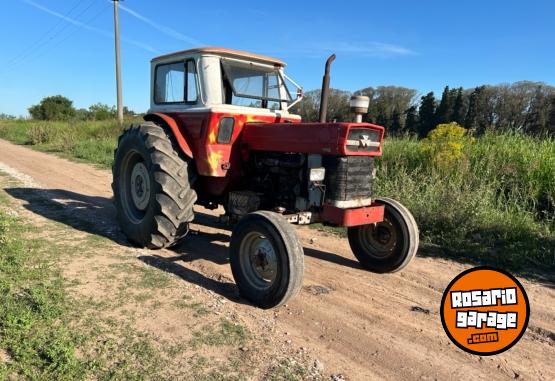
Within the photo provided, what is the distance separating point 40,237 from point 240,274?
9.05 ft

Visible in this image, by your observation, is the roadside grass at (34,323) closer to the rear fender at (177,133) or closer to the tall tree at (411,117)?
the rear fender at (177,133)

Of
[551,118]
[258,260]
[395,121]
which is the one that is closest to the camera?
[258,260]

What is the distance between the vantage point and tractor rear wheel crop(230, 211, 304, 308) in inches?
140

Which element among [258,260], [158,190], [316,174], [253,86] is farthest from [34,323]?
[253,86]

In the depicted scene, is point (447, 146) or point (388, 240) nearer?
point (388, 240)

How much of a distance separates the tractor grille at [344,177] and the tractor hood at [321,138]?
3.5 inches

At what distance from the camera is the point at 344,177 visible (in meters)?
4.08

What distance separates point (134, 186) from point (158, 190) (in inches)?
40.9

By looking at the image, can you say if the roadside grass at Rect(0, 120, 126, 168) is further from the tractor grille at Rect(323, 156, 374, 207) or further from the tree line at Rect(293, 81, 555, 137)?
the tractor grille at Rect(323, 156, 374, 207)

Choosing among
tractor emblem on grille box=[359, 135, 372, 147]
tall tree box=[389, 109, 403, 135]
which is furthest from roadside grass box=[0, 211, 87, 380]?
tall tree box=[389, 109, 403, 135]

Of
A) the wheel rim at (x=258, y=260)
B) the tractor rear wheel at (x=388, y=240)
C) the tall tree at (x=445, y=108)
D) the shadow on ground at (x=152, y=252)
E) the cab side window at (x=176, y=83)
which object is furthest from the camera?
the tall tree at (x=445, y=108)

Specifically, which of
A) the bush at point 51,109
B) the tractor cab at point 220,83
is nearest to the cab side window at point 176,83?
the tractor cab at point 220,83

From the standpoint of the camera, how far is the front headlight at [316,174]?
406cm

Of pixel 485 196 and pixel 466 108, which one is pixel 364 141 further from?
pixel 466 108
